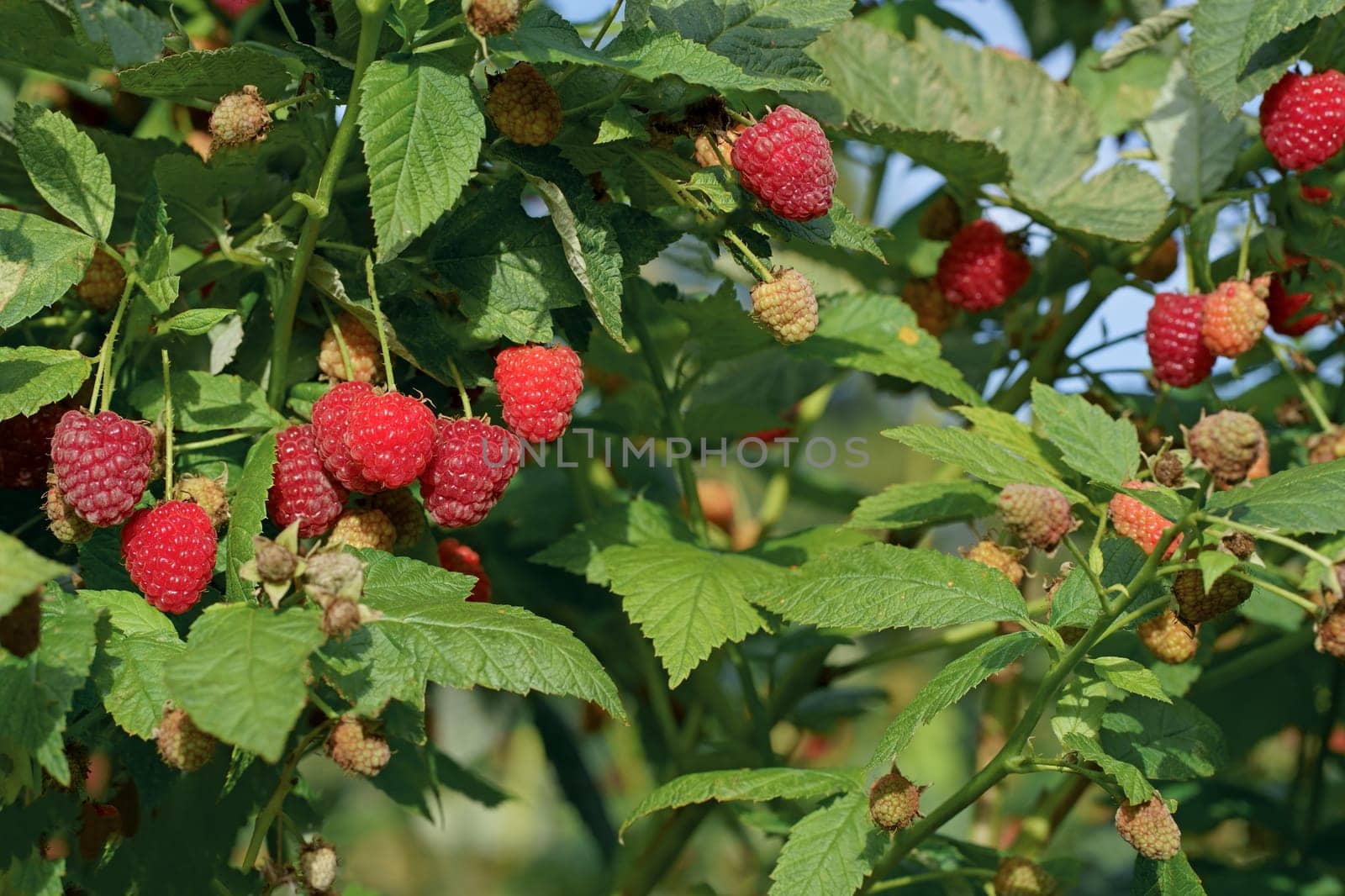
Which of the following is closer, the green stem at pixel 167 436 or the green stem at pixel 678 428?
the green stem at pixel 167 436

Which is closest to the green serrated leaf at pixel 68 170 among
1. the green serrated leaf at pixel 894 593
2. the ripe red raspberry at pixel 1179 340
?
the green serrated leaf at pixel 894 593

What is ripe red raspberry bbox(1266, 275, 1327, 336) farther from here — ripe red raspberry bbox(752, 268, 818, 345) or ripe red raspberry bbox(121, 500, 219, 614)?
ripe red raspberry bbox(121, 500, 219, 614)

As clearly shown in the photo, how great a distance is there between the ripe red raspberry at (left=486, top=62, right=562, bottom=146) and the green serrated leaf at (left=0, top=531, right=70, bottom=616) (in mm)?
578

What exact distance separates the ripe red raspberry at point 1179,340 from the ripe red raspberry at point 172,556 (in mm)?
1293

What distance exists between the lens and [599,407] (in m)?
2.16

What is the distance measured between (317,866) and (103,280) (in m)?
0.68

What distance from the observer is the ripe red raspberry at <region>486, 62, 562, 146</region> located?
1270mm

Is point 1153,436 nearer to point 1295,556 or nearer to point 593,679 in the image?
point 1295,556

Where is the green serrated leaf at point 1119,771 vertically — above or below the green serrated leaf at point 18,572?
below

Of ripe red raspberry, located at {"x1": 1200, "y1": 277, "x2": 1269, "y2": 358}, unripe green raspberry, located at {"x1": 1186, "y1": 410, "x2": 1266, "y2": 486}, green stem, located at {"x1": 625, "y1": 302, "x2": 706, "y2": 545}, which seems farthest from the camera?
green stem, located at {"x1": 625, "y1": 302, "x2": 706, "y2": 545}

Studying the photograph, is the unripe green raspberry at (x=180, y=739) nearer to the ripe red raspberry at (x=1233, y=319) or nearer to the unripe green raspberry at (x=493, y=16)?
the unripe green raspberry at (x=493, y=16)

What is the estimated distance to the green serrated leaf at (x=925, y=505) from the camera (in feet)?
5.52

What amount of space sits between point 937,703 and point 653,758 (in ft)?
3.79

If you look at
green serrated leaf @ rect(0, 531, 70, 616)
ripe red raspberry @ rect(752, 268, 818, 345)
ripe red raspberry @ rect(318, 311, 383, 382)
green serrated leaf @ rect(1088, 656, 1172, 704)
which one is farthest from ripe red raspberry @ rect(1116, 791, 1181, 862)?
green serrated leaf @ rect(0, 531, 70, 616)
